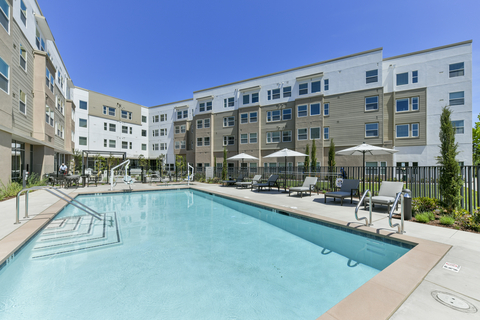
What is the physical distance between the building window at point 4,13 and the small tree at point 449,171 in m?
20.6

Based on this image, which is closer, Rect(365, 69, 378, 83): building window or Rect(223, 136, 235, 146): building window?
Rect(365, 69, 378, 83): building window

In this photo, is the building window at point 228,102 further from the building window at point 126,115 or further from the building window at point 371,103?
the building window at point 126,115

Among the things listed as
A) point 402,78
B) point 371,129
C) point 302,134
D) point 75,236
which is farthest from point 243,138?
point 75,236

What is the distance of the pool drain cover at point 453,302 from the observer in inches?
94.4

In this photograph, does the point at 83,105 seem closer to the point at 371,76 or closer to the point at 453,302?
the point at 371,76

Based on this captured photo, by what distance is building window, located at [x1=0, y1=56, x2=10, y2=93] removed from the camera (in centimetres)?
1132

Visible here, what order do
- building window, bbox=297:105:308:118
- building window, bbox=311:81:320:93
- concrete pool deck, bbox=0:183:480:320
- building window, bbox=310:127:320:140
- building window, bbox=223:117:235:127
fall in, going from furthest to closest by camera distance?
building window, bbox=223:117:235:127
building window, bbox=297:105:308:118
building window, bbox=311:81:320:93
building window, bbox=310:127:320:140
concrete pool deck, bbox=0:183:480:320

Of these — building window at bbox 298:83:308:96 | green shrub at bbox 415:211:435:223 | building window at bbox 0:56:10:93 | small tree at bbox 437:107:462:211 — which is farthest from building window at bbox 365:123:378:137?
building window at bbox 0:56:10:93

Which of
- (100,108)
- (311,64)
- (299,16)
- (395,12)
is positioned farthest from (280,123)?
(100,108)

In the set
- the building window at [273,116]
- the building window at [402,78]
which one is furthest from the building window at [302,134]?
the building window at [402,78]

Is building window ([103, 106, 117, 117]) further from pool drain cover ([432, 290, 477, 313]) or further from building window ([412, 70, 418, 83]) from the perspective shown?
pool drain cover ([432, 290, 477, 313])

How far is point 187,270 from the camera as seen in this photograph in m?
4.19

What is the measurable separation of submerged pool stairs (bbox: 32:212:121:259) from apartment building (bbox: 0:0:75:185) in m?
7.45

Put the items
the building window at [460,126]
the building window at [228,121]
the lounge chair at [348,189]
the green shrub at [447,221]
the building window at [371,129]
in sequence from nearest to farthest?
1. the green shrub at [447,221]
2. the lounge chair at [348,189]
3. the building window at [460,126]
4. the building window at [371,129]
5. the building window at [228,121]
